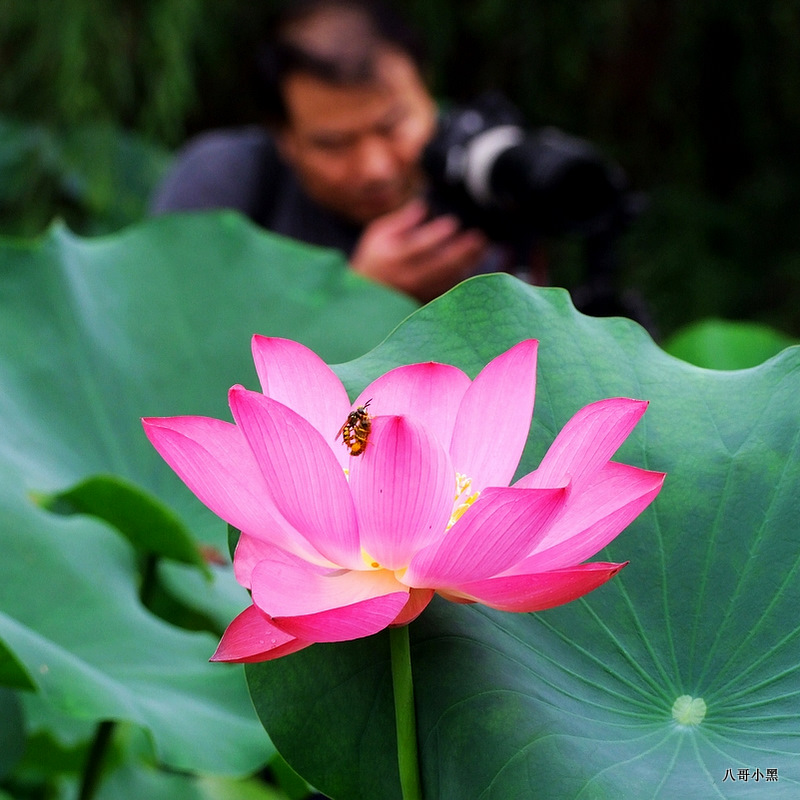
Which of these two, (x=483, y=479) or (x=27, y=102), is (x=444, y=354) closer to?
(x=483, y=479)

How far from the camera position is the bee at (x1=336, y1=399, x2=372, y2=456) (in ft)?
0.79

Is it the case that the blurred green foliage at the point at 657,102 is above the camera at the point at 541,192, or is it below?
above

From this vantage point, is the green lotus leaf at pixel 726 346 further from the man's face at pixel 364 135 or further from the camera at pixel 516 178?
the man's face at pixel 364 135

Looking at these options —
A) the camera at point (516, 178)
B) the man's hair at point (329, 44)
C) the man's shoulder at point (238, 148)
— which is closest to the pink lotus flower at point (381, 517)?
the camera at point (516, 178)

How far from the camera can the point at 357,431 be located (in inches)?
9.7

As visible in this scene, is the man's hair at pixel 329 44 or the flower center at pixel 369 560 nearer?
the flower center at pixel 369 560

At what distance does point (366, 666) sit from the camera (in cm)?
27

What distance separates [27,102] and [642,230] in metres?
1.36

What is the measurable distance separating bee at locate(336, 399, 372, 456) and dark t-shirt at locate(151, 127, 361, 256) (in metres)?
1.04

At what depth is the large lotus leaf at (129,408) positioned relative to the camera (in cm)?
45

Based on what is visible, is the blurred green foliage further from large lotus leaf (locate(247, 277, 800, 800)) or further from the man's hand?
large lotus leaf (locate(247, 277, 800, 800))

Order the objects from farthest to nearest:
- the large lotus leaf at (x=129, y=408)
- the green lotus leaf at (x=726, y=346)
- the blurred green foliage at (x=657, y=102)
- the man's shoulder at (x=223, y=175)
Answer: the blurred green foliage at (x=657, y=102)
the man's shoulder at (x=223, y=175)
the green lotus leaf at (x=726, y=346)
the large lotus leaf at (x=129, y=408)

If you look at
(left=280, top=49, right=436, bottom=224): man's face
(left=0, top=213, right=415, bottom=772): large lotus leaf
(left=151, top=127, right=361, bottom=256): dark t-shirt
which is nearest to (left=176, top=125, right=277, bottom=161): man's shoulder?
(left=151, top=127, right=361, bottom=256): dark t-shirt

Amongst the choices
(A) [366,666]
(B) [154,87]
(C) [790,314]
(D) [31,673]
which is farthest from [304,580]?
(C) [790,314]
